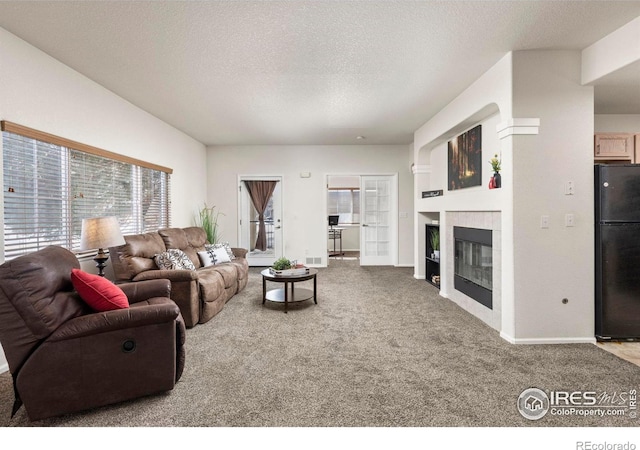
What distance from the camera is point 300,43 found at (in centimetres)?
266

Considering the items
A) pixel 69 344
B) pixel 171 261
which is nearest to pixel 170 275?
pixel 171 261

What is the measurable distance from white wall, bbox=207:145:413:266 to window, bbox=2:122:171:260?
8.03ft

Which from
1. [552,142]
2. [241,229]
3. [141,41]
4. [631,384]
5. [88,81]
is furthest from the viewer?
[241,229]

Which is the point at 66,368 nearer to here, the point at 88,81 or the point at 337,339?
the point at 337,339

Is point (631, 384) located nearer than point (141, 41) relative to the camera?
Yes

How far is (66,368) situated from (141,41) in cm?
244

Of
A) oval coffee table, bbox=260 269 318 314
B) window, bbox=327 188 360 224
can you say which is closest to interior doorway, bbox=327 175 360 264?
window, bbox=327 188 360 224

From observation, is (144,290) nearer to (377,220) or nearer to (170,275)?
(170,275)

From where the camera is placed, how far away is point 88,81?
335 cm

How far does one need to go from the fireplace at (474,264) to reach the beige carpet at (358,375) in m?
0.31

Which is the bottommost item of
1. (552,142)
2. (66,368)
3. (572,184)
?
(66,368)

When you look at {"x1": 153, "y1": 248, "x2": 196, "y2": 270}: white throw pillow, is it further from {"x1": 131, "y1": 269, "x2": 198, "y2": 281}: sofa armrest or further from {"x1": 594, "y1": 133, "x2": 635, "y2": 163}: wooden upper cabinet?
{"x1": 594, "y1": 133, "x2": 635, "y2": 163}: wooden upper cabinet

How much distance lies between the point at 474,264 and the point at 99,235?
393cm
